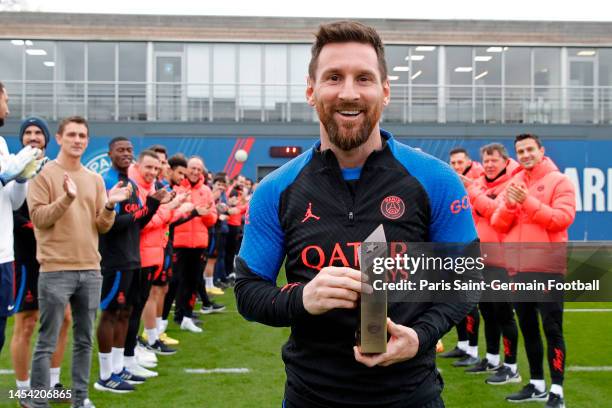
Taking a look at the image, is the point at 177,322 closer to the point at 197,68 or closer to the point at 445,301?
the point at 445,301

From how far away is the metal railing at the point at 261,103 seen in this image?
21.9 meters

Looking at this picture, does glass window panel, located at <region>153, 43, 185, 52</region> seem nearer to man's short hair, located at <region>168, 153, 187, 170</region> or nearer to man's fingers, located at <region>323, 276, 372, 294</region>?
man's short hair, located at <region>168, 153, 187, 170</region>

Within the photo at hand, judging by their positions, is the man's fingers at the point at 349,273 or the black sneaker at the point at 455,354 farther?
the black sneaker at the point at 455,354

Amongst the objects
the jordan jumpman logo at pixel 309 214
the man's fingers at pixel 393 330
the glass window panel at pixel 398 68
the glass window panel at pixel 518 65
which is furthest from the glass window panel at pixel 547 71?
the man's fingers at pixel 393 330

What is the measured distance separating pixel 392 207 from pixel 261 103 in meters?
20.7

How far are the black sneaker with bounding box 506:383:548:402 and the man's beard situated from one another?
14.8ft

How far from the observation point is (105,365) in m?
6.09

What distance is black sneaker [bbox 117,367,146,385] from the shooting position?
6430 millimetres

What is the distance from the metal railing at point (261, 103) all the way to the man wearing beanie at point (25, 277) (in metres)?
16.8

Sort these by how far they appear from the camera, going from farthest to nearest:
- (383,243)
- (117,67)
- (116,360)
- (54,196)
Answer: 1. (117,67)
2. (116,360)
3. (54,196)
4. (383,243)

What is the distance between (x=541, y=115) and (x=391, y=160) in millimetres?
21834

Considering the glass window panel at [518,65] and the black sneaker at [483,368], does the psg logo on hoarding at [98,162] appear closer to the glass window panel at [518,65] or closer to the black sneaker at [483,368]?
the glass window panel at [518,65]

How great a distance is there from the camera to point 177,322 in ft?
31.7

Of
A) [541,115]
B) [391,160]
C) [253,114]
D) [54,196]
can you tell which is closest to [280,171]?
[391,160]
